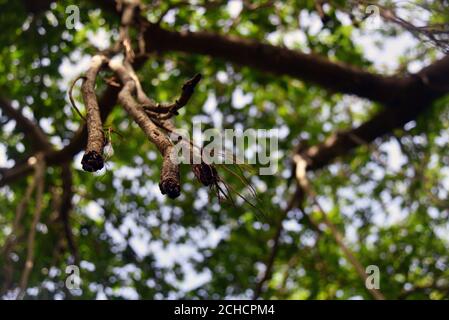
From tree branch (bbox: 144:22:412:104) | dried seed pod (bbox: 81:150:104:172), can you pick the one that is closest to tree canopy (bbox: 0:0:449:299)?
tree branch (bbox: 144:22:412:104)

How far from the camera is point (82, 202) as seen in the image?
6.14m

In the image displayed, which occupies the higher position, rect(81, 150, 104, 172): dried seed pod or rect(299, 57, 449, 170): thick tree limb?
rect(81, 150, 104, 172): dried seed pod

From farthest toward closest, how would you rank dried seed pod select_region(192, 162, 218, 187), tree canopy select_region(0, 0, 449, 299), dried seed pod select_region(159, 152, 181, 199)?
tree canopy select_region(0, 0, 449, 299), dried seed pod select_region(192, 162, 218, 187), dried seed pod select_region(159, 152, 181, 199)

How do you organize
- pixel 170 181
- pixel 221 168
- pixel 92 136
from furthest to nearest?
pixel 221 168 → pixel 92 136 → pixel 170 181

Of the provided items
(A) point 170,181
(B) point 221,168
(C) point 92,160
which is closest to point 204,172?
(A) point 170,181

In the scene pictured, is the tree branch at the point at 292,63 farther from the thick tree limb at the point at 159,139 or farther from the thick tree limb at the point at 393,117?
the thick tree limb at the point at 159,139

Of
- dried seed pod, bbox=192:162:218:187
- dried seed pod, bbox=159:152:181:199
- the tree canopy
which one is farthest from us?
the tree canopy

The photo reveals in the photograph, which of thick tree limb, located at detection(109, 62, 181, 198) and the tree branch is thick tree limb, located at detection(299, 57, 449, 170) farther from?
thick tree limb, located at detection(109, 62, 181, 198)

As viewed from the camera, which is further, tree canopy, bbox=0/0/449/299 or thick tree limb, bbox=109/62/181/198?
tree canopy, bbox=0/0/449/299

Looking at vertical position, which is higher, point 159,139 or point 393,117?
point 159,139

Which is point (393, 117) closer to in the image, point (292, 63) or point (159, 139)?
point (292, 63)

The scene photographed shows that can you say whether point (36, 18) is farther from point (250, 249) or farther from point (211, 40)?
point (250, 249)

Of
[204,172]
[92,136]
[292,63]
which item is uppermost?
[92,136]
